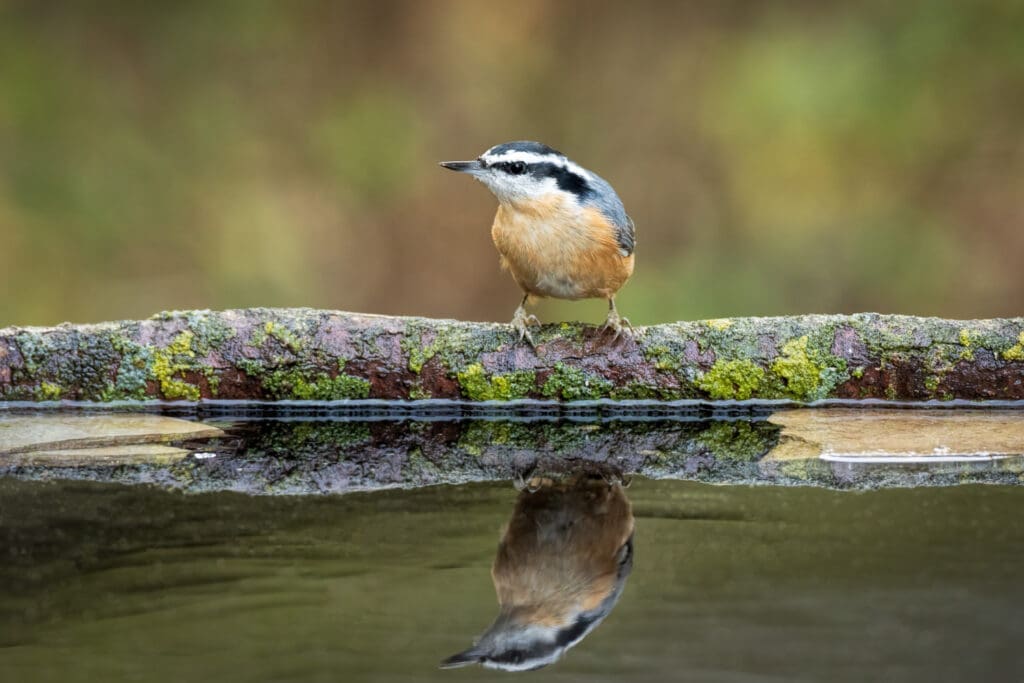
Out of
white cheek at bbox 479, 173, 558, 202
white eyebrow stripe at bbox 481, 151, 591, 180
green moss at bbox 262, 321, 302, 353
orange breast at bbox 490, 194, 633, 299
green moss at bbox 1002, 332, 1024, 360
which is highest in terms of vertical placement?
white eyebrow stripe at bbox 481, 151, 591, 180

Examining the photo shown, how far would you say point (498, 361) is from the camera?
372 centimetres

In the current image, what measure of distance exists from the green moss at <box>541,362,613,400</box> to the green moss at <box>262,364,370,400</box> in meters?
0.60

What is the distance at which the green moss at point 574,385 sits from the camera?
3.71 meters

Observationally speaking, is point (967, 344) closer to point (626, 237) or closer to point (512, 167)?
point (626, 237)

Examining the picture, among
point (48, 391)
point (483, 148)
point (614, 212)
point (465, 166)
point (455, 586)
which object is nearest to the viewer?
point (455, 586)

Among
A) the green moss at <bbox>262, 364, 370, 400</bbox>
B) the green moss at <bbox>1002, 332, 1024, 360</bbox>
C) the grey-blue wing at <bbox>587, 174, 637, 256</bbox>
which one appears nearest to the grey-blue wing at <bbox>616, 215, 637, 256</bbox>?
the grey-blue wing at <bbox>587, 174, 637, 256</bbox>

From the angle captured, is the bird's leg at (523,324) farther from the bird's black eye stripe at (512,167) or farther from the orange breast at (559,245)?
the bird's black eye stripe at (512,167)

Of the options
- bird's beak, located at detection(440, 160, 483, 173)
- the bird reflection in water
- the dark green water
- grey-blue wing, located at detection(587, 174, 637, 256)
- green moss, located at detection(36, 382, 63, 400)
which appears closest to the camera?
the dark green water

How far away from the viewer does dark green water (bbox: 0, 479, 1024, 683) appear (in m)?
1.73

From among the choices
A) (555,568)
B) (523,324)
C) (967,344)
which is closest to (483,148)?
(523,324)

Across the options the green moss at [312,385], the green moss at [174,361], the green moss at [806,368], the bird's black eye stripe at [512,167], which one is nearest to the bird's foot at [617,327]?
the green moss at [806,368]

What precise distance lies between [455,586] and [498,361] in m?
1.65

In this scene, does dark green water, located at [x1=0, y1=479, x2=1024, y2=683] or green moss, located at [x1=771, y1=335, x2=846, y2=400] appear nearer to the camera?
dark green water, located at [x1=0, y1=479, x2=1024, y2=683]

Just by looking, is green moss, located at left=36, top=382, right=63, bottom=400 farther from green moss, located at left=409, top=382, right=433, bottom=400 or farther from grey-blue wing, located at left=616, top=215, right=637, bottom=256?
grey-blue wing, located at left=616, top=215, right=637, bottom=256
